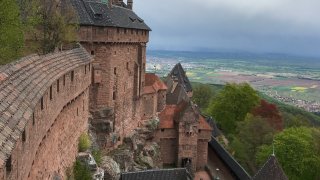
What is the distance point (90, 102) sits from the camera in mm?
26906

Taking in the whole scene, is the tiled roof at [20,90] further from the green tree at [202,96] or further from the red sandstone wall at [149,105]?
the green tree at [202,96]

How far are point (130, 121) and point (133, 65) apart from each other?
3.96m

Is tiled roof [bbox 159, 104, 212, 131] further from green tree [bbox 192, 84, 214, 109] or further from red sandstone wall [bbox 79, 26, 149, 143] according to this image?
green tree [bbox 192, 84, 214, 109]

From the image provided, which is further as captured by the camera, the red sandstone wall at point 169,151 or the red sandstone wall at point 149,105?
the red sandstone wall at point 169,151

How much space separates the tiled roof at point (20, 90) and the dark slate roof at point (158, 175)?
15.0 m

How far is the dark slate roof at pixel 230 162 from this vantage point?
121 feet

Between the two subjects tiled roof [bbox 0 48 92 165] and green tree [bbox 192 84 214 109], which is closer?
tiled roof [bbox 0 48 92 165]

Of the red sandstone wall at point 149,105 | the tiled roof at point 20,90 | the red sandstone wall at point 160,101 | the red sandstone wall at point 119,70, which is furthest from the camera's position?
the red sandstone wall at point 160,101

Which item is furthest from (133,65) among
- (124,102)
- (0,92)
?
(0,92)

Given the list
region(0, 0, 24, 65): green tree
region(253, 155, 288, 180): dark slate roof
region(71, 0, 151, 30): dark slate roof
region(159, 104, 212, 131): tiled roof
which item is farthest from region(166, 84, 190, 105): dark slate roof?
region(0, 0, 24, 65): green tree

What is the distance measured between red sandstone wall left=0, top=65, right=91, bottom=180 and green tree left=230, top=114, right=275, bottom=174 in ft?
96.1

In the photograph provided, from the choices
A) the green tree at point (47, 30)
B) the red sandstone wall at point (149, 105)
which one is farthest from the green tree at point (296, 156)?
the green tree at point (47, 30)

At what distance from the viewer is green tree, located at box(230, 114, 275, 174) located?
4628 centimetres

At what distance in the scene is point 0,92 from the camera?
25.2 feet
